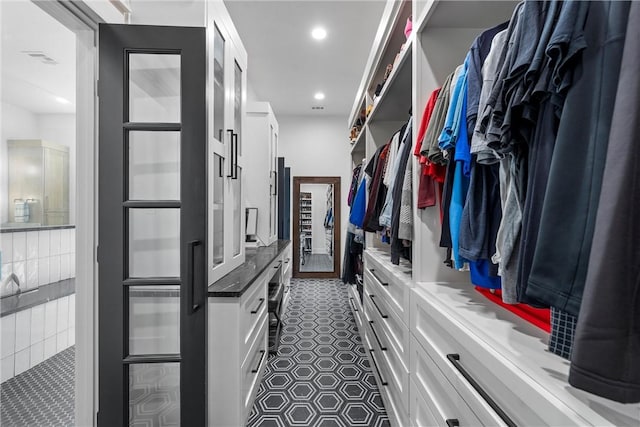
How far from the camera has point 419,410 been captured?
3.85 feet

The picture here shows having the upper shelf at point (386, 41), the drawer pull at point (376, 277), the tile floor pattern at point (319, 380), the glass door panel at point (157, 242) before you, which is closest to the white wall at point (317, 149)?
the tile floor pattern at point (319, 380)

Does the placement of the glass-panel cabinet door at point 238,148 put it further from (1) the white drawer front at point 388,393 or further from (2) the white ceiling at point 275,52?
(1) the white drawer front at point 388,393

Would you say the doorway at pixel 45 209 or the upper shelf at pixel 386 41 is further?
the upper shelf at pixel 386 41

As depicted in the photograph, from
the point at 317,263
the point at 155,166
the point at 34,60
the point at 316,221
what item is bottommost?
the point at 317,263

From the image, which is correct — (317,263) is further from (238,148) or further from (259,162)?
(238,148)

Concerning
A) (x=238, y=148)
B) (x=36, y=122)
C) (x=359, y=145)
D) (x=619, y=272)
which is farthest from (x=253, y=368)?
(x=359, y=145)

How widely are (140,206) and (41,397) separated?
1.53 m

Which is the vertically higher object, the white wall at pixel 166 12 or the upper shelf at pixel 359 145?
the white wall at pixel 166 12

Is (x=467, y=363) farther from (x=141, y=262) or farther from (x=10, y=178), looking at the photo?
(x=10, y=178)

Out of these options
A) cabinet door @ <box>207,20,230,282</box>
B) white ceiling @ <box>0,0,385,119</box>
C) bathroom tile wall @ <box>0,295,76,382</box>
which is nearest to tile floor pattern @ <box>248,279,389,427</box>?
cabinet door @ <box>207,20,230,282</box>

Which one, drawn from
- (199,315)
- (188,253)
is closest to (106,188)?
(188,253)

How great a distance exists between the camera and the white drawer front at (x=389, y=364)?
1.34 meters

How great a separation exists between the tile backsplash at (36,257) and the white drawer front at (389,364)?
219cm

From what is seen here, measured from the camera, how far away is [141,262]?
1445 millimetres
